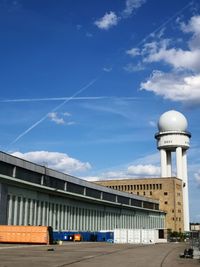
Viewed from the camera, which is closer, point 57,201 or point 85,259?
point 85,259

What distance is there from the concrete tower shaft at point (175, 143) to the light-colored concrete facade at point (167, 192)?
412 centimetres

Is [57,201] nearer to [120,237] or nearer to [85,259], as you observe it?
[120,237]

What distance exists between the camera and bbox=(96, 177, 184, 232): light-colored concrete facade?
136750mm

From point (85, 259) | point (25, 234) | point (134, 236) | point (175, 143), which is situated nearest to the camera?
point (85, 259)

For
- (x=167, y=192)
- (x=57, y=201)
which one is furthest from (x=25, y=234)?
(x=167, y=192)

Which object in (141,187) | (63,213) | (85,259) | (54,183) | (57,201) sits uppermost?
(141,187)

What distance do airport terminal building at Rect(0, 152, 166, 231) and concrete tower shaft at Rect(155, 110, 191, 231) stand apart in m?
25.5

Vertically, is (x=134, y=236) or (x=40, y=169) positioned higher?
(x=40, y=169)

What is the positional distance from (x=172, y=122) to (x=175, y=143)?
7312 millimetres

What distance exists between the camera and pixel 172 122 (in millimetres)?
139625

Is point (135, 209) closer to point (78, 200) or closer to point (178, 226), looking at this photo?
point (178, 226)

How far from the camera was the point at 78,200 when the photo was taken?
3369 inches

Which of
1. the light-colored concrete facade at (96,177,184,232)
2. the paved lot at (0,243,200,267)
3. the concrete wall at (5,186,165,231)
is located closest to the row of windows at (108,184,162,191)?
the light-colored concrete facade at (96,177,184,232)

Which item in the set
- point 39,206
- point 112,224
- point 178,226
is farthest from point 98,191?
point 178,226
